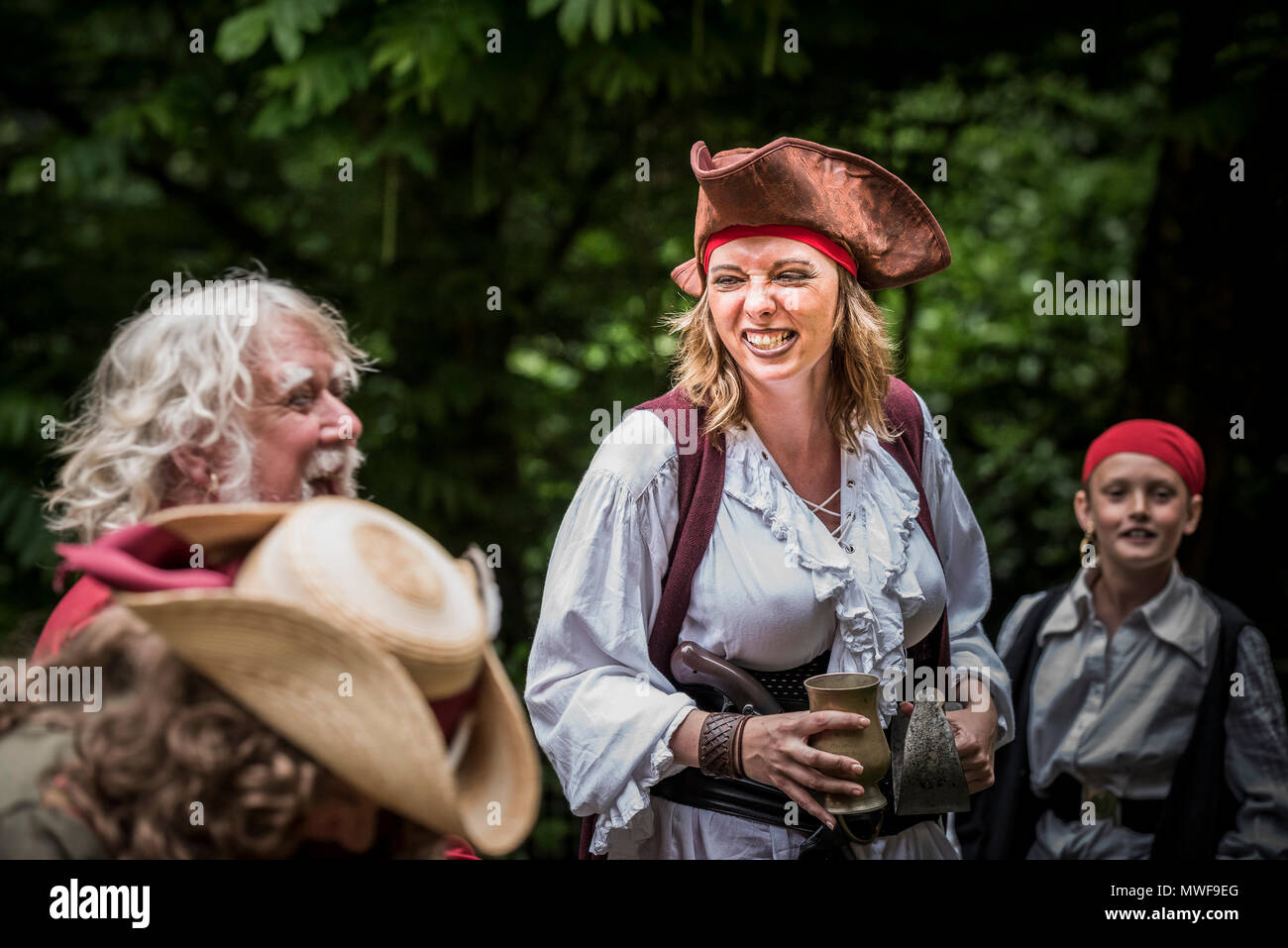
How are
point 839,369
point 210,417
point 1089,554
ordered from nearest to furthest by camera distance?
point 210,417, point 839,369, point 1089,554

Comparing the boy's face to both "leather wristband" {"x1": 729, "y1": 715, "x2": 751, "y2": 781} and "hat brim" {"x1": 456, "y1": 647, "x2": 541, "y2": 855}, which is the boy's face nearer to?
"leather wristband" {"x1": 729, "y1": 715, "x2": 751, "y2": 781}

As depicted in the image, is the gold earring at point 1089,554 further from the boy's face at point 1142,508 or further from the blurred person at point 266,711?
the blurred person at point 266,711

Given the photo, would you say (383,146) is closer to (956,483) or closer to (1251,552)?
(956,483)

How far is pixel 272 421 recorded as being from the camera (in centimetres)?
205

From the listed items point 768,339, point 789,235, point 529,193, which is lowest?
point 768,339

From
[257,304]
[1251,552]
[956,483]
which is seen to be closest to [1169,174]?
[1251,552]

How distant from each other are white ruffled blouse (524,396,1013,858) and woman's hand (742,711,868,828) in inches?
5.5

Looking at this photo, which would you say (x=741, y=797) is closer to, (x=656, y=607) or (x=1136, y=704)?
(x=656, y=607)

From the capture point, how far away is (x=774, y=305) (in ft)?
7.10

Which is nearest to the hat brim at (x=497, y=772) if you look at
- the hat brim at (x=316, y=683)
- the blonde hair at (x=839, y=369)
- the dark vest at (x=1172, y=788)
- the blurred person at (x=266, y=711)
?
the blurred person at (x=266, y=711)

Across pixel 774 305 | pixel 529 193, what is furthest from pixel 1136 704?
pixel 529 193

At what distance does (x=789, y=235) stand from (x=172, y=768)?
4.44 feet

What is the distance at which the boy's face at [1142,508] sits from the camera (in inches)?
120

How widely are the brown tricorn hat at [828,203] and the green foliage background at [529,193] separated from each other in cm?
144
